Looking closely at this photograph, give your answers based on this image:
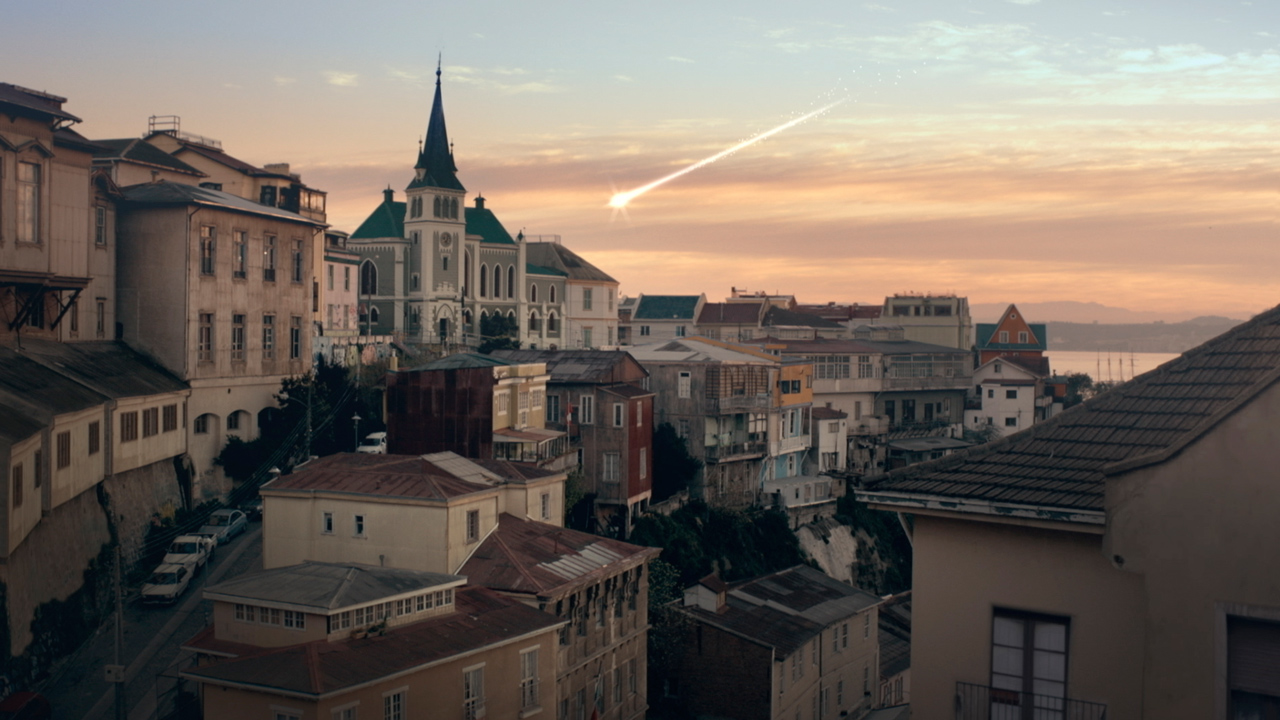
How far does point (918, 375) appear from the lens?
244 ft

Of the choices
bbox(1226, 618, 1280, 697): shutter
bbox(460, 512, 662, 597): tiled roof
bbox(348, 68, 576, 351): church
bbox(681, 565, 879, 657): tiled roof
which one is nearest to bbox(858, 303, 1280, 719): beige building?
bbox(1226, 618, 1280, 697): shutter

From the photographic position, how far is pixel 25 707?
22.4 metres

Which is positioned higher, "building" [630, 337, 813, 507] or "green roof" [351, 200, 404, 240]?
"green roof" [351, 200, 404, 240]

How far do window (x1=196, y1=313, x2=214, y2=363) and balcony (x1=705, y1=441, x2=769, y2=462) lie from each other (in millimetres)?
23167

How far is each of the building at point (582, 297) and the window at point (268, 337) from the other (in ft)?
165

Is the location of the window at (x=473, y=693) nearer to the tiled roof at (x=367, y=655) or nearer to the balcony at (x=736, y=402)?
the tiled roof at (x=367, y=655)

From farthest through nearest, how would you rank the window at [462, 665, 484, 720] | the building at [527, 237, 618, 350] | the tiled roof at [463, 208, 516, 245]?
the building at [527, 237, 618, 350], the tiled roof at [463, 208, 516, 245], the window at [462, 665, 484, 720]

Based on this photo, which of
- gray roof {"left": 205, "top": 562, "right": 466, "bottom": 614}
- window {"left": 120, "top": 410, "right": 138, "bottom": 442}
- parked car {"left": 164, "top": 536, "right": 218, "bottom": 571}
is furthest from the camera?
window {"left": 120, "top": 410, "right": 138, "bottom": 442}

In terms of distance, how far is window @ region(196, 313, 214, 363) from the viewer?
38531 millimetres

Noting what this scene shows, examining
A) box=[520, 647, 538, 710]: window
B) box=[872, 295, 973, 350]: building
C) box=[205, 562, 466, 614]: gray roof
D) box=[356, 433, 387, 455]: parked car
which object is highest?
box=[872, 295, 973, 350]: building

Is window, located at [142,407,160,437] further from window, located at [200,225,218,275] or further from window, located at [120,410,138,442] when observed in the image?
window, located at [200,225,218,275]

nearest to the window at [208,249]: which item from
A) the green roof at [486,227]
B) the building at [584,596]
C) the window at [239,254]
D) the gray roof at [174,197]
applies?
the gray roof at [174,197]

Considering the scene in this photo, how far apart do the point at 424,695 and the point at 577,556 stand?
9.55 metres

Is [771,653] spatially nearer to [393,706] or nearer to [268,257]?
[393,706]
